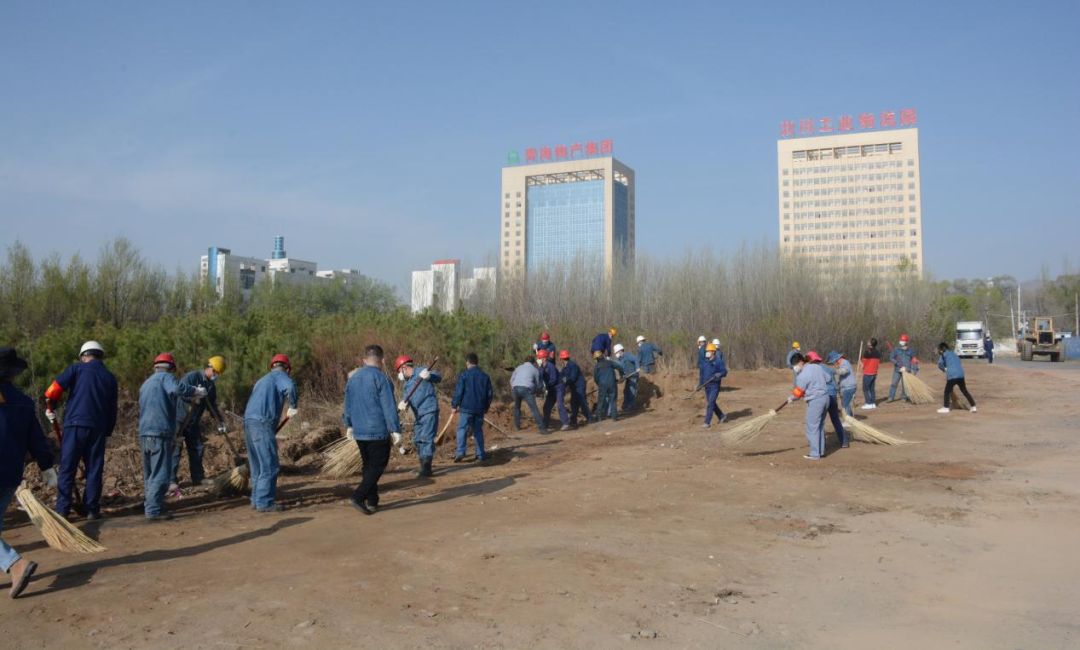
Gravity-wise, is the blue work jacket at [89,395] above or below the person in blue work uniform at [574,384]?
above

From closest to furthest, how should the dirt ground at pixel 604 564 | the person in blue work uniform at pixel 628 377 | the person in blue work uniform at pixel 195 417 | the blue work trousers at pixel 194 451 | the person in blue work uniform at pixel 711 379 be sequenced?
the dirt ground at pixel 604 564
the person in blue work uniform at pixel 195 417
the blue work trousers at pixel 194 451
the person in blue work uniform at pixel 711 379
the person in blue work uniform at pixel 628 377

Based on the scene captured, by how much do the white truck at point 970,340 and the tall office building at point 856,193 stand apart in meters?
54.3

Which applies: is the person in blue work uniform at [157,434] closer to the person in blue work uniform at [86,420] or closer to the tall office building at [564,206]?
the person in blue work uniform at [86,420]

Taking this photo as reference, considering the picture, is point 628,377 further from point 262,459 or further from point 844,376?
point 262,459

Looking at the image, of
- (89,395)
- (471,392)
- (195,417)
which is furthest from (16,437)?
(471,392)

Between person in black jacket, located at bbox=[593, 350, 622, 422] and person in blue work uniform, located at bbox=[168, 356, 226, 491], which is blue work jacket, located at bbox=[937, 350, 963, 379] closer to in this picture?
person in black jacket, located at bbox=[593, 350, 622, 422]

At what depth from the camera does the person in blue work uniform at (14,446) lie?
5.37 metres

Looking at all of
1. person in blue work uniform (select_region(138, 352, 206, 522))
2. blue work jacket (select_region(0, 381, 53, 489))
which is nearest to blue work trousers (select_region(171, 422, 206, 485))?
person in blue work uniform (select_region(138, 352, 206, 522))

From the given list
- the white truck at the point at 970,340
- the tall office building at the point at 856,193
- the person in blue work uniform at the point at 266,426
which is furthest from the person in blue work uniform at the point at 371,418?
the tall office building at the point at 856,193

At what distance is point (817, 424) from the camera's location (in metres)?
11.3

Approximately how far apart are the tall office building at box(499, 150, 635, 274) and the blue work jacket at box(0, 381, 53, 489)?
91007 millimetres

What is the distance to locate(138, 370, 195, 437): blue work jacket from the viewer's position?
7.90 metres

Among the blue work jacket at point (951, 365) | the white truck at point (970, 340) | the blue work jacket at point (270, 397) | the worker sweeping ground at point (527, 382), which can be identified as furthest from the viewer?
the white truck at point (970, 340)

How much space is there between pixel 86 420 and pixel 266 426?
6.04ft
